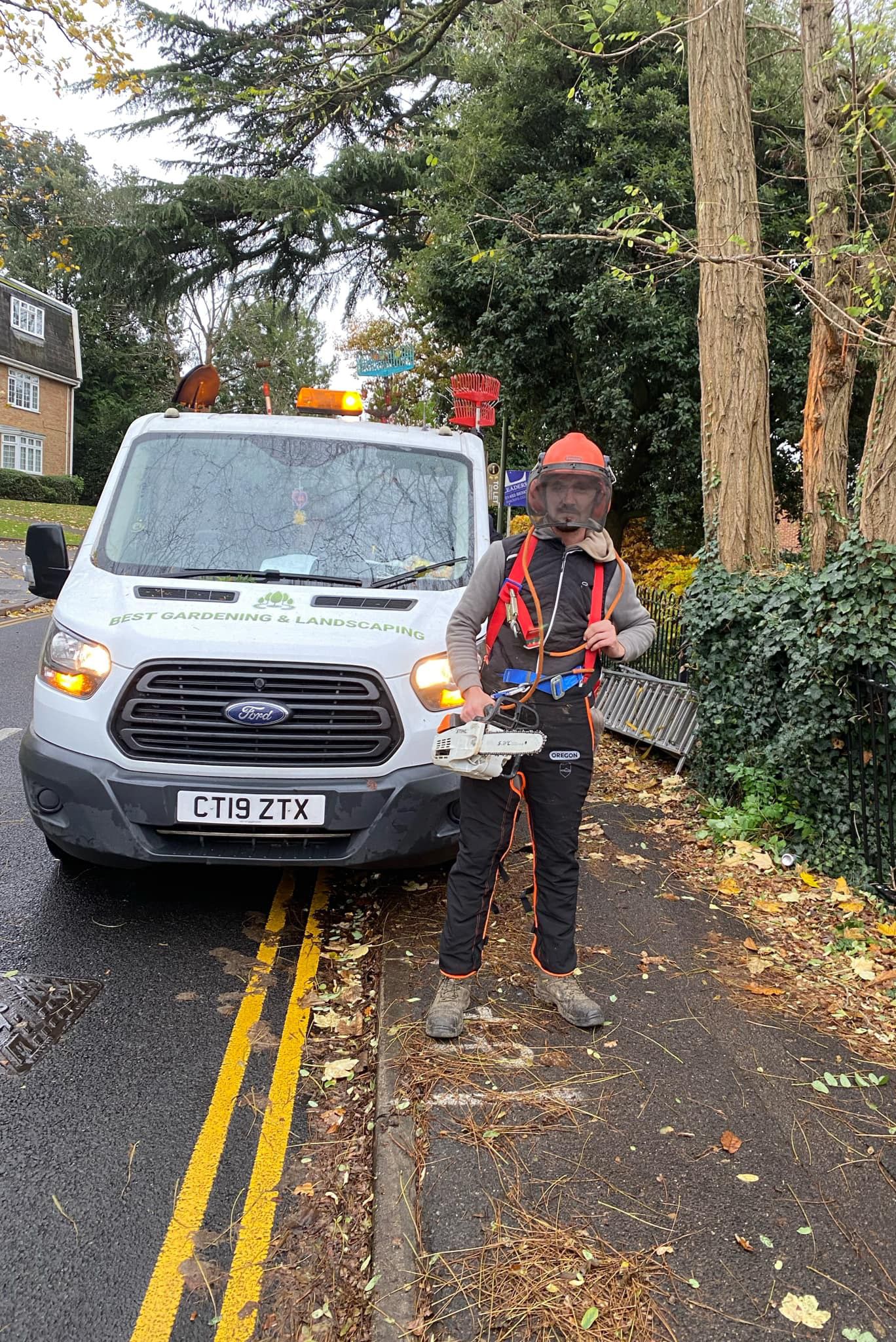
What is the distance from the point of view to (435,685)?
145 inches

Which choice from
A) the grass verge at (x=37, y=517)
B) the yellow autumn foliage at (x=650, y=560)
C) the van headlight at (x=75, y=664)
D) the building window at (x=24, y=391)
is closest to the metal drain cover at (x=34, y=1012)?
the van headlight at (x=75, y=664)

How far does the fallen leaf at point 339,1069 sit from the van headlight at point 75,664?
172 cm

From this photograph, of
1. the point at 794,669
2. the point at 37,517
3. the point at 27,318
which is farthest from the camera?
the point at 27,318

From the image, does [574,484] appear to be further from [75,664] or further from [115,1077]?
[115,1077]

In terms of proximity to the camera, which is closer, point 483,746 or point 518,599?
point 483,746

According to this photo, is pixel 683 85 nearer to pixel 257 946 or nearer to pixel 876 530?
pixel 876 530

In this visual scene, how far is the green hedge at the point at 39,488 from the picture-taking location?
32688mm

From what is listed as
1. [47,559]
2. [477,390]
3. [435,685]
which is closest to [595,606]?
[435,685]

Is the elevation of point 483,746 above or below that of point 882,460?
below

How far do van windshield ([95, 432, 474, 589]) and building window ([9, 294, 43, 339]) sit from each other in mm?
38152

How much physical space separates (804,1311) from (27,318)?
43.4m

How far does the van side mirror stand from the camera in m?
4.31

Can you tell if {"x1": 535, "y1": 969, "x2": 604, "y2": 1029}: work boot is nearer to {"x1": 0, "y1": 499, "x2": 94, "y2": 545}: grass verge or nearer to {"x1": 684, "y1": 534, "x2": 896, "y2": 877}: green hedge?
{"x1": 684, "y1": 534, "x2": 896, "y2": 877}: green hedge

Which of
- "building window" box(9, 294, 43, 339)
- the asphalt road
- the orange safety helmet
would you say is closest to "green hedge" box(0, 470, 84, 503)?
"building window" box(9, 294, 43, 339)
